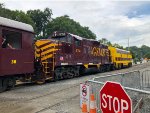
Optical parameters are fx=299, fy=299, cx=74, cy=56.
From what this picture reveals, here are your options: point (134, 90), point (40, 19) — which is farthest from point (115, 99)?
point (40, 19)

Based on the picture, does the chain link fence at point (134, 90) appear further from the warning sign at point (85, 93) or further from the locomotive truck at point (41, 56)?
the locomotive truck at point (41, 56)

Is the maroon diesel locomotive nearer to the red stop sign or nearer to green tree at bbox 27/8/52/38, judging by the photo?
the red stop sign

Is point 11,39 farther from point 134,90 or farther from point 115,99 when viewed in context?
point 115,99

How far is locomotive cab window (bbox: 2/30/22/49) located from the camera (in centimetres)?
1583

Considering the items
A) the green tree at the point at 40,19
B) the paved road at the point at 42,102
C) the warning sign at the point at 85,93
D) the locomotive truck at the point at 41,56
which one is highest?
the green tree at the point at 40,19

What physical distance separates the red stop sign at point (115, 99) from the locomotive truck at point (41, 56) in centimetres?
1030

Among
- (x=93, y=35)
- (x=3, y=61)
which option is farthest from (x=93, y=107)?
(x=93, y=35)

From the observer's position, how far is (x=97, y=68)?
30.6 metres

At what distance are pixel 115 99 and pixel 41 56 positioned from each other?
51.2 ft

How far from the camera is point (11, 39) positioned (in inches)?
648

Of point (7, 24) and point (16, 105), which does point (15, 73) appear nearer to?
point (7, 24)

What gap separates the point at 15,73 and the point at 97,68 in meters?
15.3

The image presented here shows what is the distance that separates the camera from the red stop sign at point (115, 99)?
514cm

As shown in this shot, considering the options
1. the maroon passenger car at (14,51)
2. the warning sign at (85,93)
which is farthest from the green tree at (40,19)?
the warning sign at (85,93)
